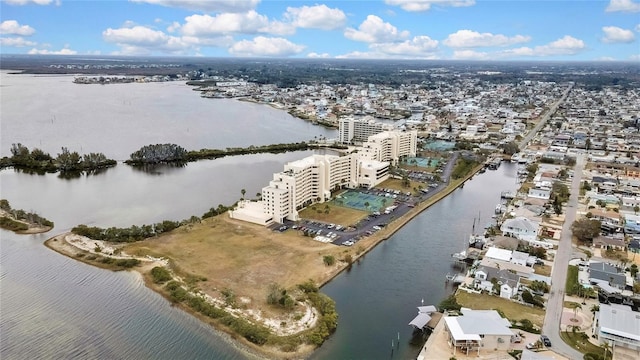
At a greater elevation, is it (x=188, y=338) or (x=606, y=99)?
(x=606, y=99)

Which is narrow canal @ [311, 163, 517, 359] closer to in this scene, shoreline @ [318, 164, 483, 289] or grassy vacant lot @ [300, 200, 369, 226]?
shoreline @ [318, 164, 483, 289]

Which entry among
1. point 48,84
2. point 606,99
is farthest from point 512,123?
point 48,84

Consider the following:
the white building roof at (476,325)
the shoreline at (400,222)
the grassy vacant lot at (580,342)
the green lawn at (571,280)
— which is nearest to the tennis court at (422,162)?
the shoreline at (400,222)

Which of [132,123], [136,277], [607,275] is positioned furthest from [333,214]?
[132,123]

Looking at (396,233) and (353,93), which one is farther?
(353,93)

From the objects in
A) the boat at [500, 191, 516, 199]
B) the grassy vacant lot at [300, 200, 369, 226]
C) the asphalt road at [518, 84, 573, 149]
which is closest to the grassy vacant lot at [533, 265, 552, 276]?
the grassy vacant lot at [300, 200, 369, 226]

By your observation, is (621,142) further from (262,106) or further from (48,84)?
(48,84)
